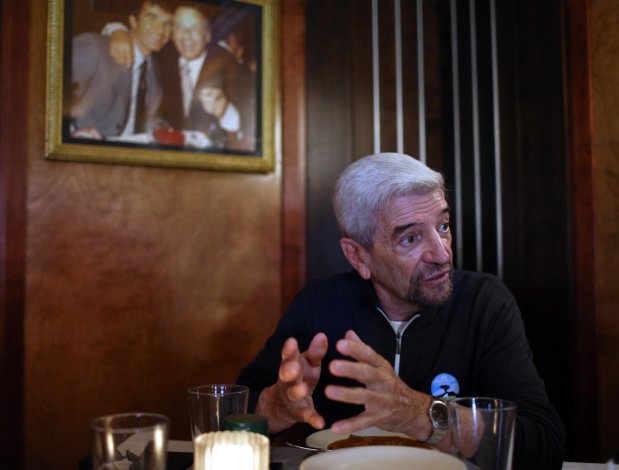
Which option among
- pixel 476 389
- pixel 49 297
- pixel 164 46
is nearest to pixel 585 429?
pixel 476 389

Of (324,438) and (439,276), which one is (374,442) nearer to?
(324,438)

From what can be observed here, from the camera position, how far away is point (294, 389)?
1180 mm

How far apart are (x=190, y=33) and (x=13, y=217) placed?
1005mm

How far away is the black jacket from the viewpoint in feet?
5.10

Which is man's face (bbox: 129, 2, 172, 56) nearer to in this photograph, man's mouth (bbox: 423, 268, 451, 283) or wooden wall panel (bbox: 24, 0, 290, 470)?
wooden wall panel (bbox: 24, 0, 290, 470)

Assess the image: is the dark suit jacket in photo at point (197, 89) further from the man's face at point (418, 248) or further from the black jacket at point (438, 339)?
the man's face at point (418, 248)

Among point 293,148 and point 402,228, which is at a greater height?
point 293,148

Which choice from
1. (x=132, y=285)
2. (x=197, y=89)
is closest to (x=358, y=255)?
(x=132, y=285)

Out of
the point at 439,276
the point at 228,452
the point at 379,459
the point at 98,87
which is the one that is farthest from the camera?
the point at 98,87

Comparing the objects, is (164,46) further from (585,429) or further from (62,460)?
(585,429)

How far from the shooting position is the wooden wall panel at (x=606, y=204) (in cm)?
221

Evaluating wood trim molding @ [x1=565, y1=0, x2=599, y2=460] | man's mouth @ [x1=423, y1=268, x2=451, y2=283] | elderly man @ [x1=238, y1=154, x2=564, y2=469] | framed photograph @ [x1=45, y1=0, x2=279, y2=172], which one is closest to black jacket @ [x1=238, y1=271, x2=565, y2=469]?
elderly man @ [x1=238, y1=154, x2=564, y2=469]

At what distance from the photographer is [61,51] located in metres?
2.34

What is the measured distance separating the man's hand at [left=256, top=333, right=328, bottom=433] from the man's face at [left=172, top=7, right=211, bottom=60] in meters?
1.61
